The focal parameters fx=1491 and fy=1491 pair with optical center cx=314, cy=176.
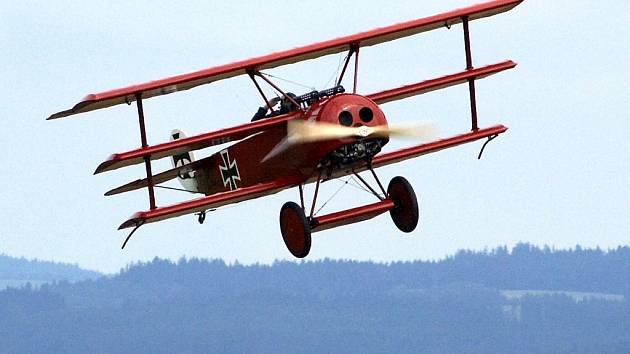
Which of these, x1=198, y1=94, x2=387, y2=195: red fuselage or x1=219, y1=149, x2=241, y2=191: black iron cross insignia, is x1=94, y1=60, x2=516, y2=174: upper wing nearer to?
x1=198, y1=94, x2=387, y2=195: red fuselage

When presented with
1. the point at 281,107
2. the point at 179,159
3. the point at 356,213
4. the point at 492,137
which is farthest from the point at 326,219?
the point at 179,159

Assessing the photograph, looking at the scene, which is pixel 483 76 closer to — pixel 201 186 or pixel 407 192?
pixel 407 192

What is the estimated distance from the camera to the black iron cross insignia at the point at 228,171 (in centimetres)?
2820

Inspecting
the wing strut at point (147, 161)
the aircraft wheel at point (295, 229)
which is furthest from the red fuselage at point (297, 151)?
the wing strut at point (147, 161)

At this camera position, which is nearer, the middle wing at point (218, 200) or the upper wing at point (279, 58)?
the middle wing at point (218, 200)

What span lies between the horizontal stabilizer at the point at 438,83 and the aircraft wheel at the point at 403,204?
88.0 inches

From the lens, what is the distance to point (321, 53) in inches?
1099

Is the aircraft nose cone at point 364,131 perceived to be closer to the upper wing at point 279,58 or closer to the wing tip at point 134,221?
the upper wing at point 279,58

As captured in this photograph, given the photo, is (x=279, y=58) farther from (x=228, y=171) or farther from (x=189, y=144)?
(x=228, y=171)

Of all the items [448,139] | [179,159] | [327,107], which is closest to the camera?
[327,107]

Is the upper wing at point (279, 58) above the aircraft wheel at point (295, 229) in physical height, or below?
above

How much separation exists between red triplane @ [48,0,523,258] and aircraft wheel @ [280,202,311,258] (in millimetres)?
17

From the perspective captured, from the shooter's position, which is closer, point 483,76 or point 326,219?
point 326,219

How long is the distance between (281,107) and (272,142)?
648mm
